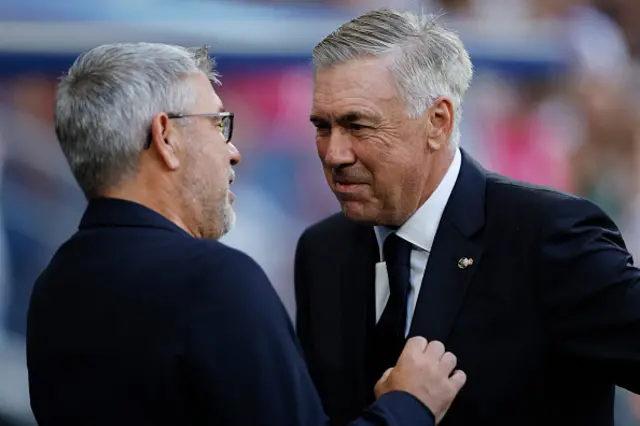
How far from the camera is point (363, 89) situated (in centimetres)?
208

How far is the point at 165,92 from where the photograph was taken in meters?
1.66

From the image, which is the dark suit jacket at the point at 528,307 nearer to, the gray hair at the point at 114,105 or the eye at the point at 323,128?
the eye at the point at 323,128

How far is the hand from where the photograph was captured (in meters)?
1.79

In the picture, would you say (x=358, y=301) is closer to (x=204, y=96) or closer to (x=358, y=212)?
(x=358, y=212)

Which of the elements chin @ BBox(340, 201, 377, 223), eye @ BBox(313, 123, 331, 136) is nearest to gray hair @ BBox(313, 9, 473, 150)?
eye @ BBox(313, 123, 331, 136)

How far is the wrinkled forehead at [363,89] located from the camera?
2076mm

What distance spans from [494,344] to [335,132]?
0.56 m

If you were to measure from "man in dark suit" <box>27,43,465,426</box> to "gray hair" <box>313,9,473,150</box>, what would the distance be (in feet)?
1.34

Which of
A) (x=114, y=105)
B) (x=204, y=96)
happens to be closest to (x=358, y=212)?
(x=204, y=96)

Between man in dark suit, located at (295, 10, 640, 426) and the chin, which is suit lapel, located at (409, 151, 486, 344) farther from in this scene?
the chin

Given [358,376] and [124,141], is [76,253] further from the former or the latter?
[358,376]

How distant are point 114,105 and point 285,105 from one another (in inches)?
104

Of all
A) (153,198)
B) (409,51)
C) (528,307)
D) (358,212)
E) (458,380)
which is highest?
(409,51)

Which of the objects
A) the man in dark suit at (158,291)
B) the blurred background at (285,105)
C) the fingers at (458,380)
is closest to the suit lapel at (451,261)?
the fingers at (458,380)
